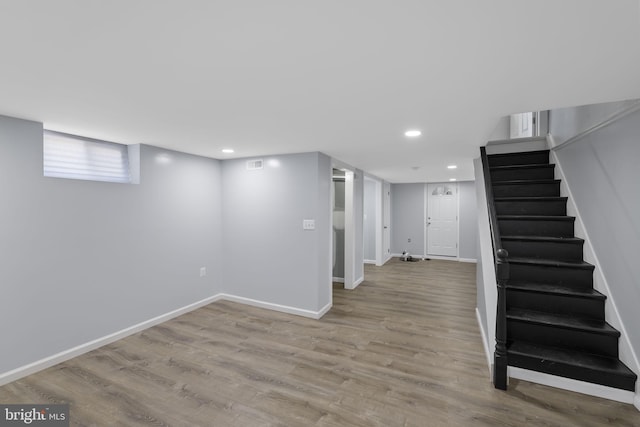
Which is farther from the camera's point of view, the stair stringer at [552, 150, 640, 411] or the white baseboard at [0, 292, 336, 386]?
the white baseboard at [0, 292, 336, 386]

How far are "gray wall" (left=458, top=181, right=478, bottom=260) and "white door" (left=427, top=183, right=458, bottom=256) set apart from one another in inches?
4.9

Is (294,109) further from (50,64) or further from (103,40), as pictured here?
(50,64)

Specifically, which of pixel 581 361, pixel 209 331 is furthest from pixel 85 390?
pixel 581 361

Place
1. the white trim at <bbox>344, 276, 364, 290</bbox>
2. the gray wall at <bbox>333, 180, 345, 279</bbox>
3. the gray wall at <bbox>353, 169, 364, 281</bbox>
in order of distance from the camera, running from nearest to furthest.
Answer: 1. the white trim at <bbox>344, 276, 364, 290</bbox>
2. the gray wall at <bbox>353, 169, 364, 281</bbox>
3. the gray wall at <bbox>333, 180, 345, 279</bbox>

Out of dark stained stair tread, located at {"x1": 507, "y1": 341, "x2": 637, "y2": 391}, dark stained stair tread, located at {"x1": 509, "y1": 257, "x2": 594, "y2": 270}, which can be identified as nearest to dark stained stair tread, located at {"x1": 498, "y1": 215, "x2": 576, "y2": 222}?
dark stained stair tread, located at {"x1": 509, "y1": 257, "x2": 594, "y2": 270}

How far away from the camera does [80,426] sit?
6.26 ft

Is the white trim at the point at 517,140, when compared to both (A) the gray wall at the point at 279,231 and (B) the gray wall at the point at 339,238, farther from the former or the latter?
(B) the gray wall at the point at 339,238

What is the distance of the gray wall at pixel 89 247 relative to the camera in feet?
7.94

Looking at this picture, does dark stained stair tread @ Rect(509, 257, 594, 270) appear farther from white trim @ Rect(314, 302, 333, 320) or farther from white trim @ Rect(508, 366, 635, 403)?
white trim @ Rect(314, 302, 333, 320)

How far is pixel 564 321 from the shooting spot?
245 cm

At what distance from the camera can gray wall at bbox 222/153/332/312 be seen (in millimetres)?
3820

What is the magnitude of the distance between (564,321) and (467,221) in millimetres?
5620

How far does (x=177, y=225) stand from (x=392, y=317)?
318 cm

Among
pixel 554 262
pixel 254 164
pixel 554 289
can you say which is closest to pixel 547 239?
pixel 554 262
